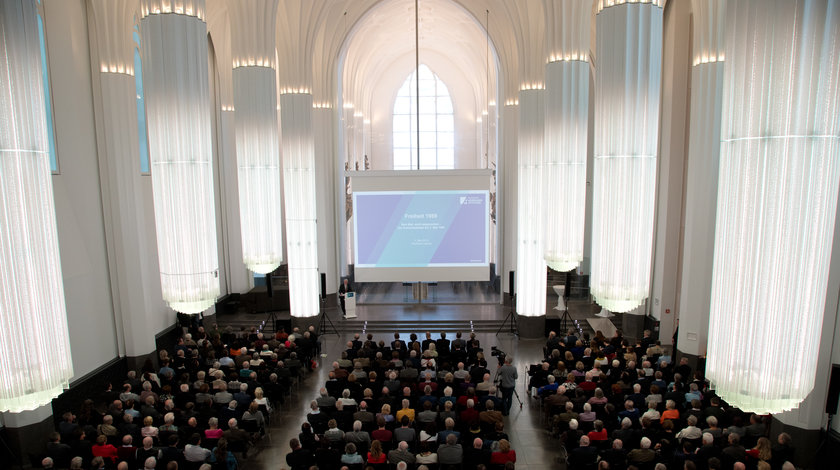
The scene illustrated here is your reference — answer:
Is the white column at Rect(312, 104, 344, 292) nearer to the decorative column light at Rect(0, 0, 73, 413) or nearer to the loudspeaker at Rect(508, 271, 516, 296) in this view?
the loudspeaker at Rect(508, 271, 516, 296)

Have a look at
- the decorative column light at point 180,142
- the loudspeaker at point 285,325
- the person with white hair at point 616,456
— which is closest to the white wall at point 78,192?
the loudspeaker at point 285,325

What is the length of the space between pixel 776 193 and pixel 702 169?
849cm

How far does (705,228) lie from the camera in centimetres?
1227

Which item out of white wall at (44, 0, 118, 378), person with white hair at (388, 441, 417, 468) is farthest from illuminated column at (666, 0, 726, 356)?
white wall at (44, 0, 118, 378)

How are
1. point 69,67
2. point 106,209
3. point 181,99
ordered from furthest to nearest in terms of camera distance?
point 106,209 < point 69,67 < point 181,99

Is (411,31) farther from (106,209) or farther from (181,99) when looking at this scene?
(181,99)

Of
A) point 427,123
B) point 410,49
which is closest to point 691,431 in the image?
point 427,123

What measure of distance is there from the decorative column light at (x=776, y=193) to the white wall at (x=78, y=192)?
12554mm

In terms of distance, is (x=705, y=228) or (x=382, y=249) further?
(x=382, y=249)

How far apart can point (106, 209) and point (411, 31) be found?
26115 mm

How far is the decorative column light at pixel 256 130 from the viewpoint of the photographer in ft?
41.9

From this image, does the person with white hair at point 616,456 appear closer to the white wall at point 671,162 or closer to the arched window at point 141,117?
the white wall at point 671,162

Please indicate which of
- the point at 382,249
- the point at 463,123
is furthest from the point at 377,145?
the point at 382,249

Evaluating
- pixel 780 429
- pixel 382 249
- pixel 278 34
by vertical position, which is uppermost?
pixel 278 34
